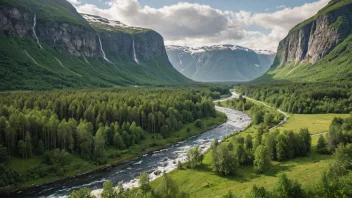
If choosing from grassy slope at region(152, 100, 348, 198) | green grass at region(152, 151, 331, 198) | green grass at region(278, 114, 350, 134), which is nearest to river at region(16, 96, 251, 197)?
grassy slope at region(152, 100, 348, 198)

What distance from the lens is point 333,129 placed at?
110 metres

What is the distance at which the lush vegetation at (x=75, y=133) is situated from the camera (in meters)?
98.5

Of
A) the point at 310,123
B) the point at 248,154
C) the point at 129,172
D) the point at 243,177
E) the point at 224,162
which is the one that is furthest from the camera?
the point at 310,123

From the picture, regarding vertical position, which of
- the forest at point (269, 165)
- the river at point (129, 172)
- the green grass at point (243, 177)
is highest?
the forest at point (269, 165)

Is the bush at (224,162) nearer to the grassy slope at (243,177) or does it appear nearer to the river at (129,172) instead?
the grassy slope at (243,177)

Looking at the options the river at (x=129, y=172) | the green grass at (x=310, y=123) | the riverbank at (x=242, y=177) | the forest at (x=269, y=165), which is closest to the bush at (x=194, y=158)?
the forest at (x=269, y=165)

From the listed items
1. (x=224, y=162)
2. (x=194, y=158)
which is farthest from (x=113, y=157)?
(x=224, y=162)

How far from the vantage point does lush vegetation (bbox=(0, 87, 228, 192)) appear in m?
98.5

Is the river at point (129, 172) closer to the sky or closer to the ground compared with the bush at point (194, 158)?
closer to the ground

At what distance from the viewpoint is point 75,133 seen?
378 ft

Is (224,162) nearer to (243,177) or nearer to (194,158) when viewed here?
(243,177)

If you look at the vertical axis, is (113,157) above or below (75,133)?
below

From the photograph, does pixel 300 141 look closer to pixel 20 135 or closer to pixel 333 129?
pixel 333 129

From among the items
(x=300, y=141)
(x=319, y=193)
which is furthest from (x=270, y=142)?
(x=319, y=193)
